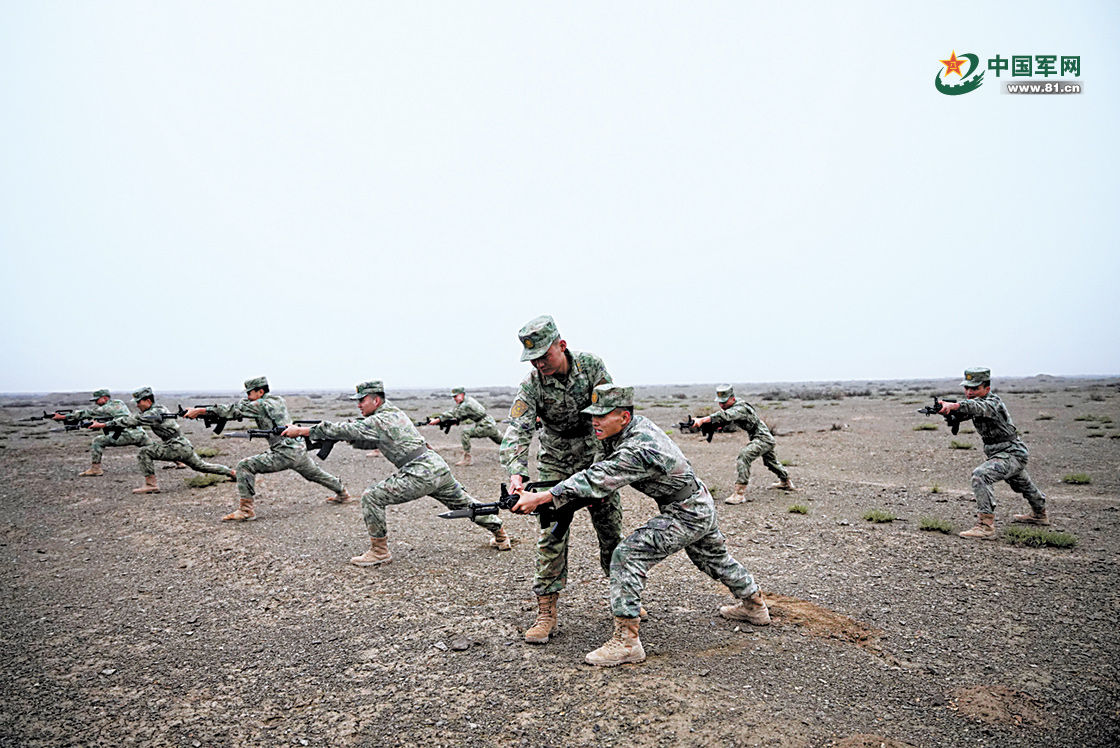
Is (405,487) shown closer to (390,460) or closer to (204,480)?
(390,460)

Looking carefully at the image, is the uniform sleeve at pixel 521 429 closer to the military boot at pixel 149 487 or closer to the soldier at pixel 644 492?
the soldier at pixel 644 492

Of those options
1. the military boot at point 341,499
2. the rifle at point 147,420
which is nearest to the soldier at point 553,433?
the military boot at point 341,499

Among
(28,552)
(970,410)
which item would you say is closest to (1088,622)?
(970,410)

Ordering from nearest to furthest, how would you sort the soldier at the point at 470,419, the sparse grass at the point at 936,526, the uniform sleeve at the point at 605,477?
the uniform sleeve at the point at 605,477, the sparse grass at the point at 936,526, the soldier at the point at 470,419

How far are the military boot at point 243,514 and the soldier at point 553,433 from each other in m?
6.65

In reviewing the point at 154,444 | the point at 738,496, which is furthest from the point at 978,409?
the point at 154,444

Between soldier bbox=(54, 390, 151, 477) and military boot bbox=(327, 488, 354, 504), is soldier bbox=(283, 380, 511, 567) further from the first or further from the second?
soldier bbox=(54, 390, 151, 477)

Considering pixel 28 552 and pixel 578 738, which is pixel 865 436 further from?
pixel 28 552

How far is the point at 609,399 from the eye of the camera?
4434 mm

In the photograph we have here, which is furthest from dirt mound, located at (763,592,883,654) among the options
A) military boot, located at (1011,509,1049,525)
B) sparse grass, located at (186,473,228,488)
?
sparse grass, located at (186,473,228,488)

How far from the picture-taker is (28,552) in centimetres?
809

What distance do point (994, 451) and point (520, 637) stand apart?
7.27 meters

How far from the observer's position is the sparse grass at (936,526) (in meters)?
8.23

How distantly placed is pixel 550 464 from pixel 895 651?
3.20 metres
